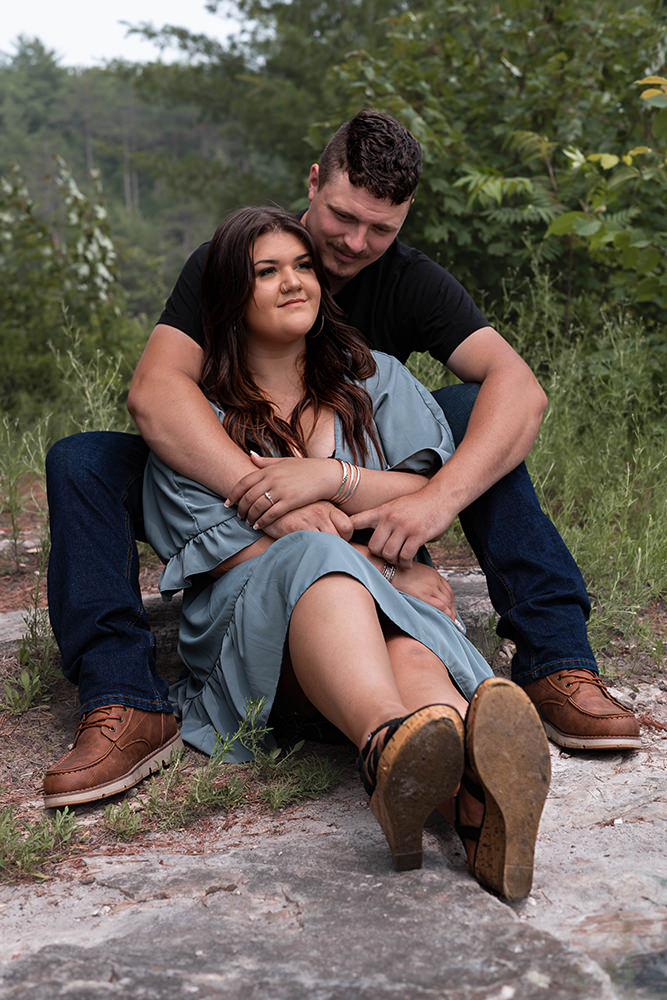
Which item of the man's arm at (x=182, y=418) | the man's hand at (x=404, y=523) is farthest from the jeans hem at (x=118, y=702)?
the man's hand at (x=404, y=523)

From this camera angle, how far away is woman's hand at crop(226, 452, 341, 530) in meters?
2.41

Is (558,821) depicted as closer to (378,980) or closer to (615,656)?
(378,980)

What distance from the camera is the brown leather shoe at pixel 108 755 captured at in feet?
7.02

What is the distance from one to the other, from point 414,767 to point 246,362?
4.83 feet

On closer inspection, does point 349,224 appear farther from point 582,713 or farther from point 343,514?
point 582,713

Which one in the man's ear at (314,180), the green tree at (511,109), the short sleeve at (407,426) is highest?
the green tree at (511,109)

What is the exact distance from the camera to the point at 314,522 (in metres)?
2.40

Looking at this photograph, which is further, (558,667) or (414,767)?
(558,667)

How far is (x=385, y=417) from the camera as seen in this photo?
270 centimetres

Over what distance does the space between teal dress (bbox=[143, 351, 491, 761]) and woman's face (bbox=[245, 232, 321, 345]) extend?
30 cm

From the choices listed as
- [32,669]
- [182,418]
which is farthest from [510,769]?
[32,669]

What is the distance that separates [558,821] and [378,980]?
0.78m

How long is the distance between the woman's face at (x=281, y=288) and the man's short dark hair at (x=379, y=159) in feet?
1.30

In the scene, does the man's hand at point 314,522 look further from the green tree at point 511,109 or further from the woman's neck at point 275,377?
the green tree at point 511,109
